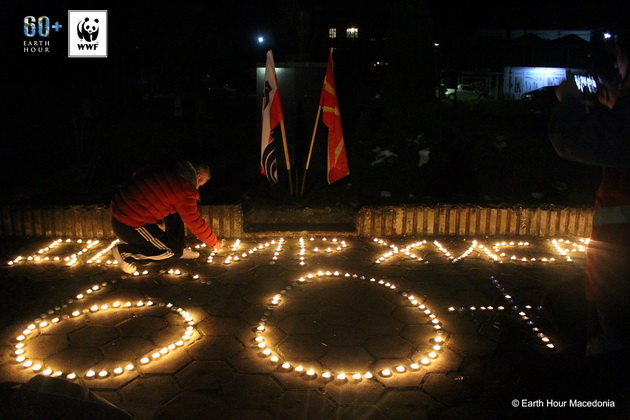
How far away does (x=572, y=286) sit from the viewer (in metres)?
5.14

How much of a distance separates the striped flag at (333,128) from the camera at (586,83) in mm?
3911

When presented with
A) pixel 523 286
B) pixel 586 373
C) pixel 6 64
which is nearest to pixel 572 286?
pixel 523 286

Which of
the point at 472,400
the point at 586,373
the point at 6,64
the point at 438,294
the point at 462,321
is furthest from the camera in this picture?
the point at 6,64

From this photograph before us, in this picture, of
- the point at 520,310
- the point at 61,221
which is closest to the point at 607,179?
the point at 520,310

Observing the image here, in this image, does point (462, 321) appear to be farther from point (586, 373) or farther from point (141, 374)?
point (141, 374)

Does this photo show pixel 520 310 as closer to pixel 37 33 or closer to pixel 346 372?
pixel 346 372

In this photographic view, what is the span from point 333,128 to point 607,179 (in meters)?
4.00

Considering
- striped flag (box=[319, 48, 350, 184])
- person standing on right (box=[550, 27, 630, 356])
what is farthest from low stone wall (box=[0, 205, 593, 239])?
person standing on right (box=[550, 27, 630, 356])

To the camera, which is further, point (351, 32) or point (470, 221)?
point (351, 32)

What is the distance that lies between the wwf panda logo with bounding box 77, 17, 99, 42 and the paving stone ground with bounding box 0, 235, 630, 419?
10539 millimetres

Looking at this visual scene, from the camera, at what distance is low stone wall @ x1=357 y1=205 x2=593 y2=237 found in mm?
6828

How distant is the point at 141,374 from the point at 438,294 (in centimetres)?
268

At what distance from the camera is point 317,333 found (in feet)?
14.0

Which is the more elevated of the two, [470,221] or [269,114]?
[269,114]
